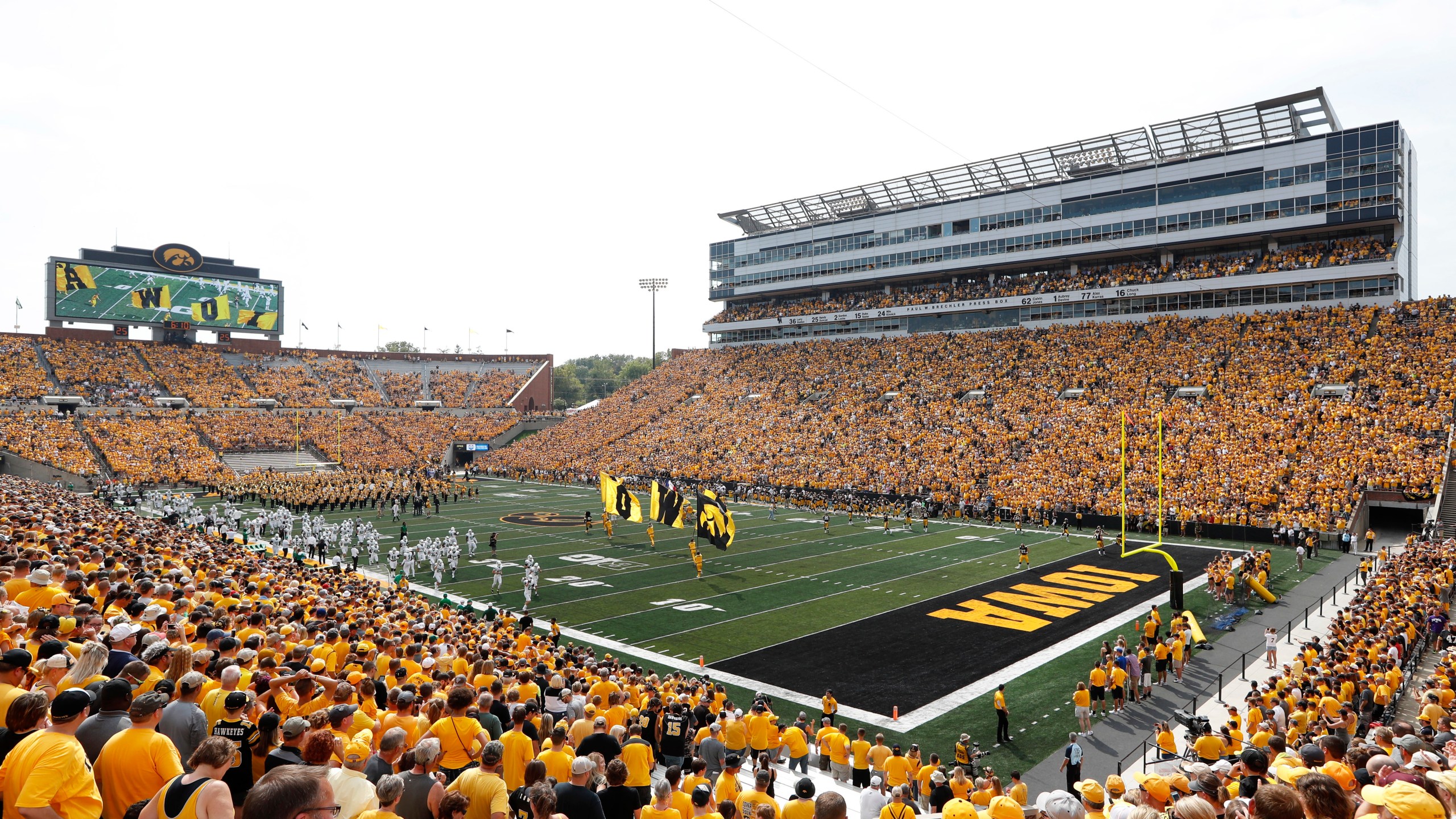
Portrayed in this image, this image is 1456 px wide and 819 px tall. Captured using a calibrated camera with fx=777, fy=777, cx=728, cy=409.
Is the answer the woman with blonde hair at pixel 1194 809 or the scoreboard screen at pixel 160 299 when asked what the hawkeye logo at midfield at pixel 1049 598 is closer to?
the woman with blonde hair at pixel 1194 809

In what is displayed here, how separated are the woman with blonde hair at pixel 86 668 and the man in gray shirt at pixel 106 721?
913 mm

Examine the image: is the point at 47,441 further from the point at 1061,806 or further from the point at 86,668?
the point at 1061,806

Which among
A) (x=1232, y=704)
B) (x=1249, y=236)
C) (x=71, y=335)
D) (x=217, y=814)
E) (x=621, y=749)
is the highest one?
(x=1249, y=236)

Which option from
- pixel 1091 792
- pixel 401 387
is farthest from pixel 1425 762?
pixel 401 387

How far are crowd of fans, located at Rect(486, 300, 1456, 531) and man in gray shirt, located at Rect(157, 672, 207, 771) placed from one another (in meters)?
32.3

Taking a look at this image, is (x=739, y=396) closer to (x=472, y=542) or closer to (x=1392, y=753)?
(x=472, y=542)

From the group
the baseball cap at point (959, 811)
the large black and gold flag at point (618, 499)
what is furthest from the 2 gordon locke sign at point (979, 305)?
the baseball cap at point (959, 811)

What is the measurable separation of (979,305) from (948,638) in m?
40.7

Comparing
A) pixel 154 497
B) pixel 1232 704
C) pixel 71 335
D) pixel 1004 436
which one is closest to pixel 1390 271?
pixel 1004 436

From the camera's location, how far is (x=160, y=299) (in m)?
60.0

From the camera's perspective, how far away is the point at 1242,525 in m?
28.4

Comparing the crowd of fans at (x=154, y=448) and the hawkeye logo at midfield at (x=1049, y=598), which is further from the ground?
the crowd of fans at (x=154, y=448)

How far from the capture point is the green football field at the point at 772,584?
14.0 metres

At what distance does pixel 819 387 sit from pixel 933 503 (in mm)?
19644
